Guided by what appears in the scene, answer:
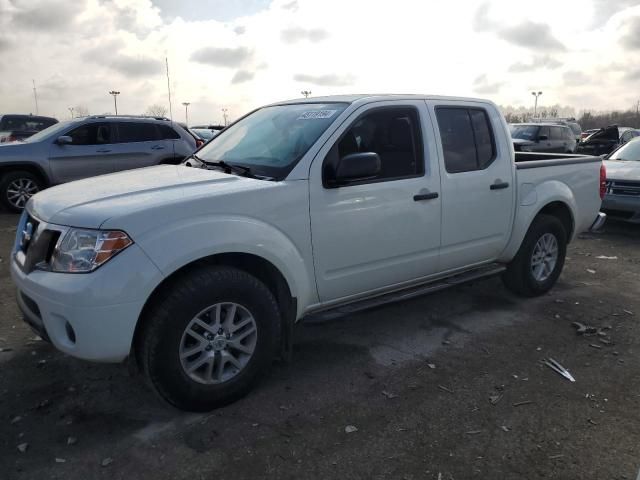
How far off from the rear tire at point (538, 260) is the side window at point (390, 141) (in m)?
1.68

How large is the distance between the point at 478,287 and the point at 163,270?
378cm

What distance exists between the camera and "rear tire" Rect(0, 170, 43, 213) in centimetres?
920

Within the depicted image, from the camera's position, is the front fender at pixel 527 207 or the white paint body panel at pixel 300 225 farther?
the front fender at pixel 527 207

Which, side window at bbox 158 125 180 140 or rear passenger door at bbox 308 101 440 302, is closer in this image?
rear passenger door at bbox 308 101 440 302

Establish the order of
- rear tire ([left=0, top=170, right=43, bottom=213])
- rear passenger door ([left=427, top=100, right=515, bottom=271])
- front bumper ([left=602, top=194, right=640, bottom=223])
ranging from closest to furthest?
rear passenger door ([left=427, top=100, right=515, bottom=271]) < front bumper ([left=602, top=194, right=640, bottom=223]) < rear tire ([left=0, top=170, right=43, bottom=213])

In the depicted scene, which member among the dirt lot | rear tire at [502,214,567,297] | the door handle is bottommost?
the dirt lot

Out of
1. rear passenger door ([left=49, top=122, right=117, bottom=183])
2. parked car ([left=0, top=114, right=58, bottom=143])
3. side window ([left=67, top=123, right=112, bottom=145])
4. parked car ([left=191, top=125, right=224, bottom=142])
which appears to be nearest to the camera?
rear passenger door ([left=49, top=122, right=117, bottom=183])

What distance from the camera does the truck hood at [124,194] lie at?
2781 mm

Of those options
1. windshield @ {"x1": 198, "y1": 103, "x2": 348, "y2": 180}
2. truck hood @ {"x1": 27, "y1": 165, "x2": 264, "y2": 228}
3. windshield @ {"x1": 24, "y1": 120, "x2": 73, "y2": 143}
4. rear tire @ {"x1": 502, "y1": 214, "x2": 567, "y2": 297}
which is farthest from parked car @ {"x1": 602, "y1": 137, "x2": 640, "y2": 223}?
windshield @ {"x1": 24, "y1": 120, "x2": 73, "y2": 143}

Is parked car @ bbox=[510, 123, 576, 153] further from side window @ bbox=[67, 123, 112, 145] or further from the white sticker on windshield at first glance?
the white sticker on windshield

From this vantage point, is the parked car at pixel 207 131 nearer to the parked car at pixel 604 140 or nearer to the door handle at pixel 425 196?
the parked car at pixel 604 140

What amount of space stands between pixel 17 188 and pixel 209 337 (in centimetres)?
811

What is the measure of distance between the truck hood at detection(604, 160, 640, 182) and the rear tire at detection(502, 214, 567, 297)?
3658 mm

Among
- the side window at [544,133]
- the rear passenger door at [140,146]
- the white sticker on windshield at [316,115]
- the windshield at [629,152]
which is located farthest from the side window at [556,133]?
the white sticker on windshield at [316,115]
